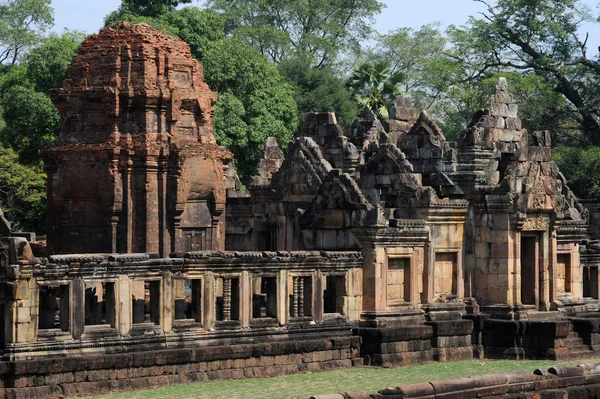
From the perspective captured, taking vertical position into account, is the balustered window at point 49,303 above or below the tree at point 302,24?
below

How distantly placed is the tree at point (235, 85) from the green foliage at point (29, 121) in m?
5.34

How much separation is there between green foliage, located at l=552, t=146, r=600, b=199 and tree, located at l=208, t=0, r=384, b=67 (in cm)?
1744

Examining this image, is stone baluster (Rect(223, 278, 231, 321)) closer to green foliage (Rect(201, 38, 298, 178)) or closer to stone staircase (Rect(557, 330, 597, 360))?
stone staircase (Rect(557, 330, 597, 360))

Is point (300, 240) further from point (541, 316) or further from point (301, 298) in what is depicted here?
point (541, 316)

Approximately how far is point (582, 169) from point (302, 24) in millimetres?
23042

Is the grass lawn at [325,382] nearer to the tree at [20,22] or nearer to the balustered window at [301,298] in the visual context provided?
the balustered window at [301,298]

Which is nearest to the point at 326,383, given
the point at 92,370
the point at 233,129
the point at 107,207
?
the point at 92,370

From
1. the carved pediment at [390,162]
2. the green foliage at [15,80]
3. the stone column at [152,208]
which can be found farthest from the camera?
the green foliage at [15,80]

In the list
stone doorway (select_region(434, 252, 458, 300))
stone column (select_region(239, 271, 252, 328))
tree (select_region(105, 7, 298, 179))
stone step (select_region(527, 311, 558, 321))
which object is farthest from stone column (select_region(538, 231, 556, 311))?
tree (select_region(105, 7, 298, 179))

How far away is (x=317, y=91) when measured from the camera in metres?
63.6

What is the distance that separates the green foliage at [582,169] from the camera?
5369 cm

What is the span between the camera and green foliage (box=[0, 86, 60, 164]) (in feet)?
147

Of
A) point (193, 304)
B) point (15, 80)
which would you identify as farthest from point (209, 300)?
point (15, 80)

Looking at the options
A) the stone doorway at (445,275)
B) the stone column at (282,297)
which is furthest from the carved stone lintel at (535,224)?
the stone column at (282,297)
